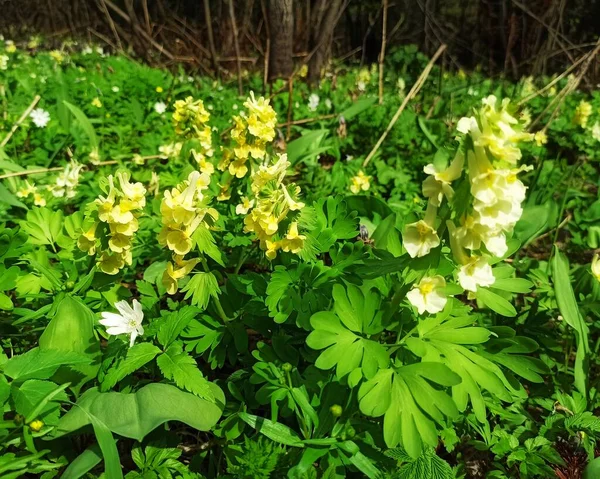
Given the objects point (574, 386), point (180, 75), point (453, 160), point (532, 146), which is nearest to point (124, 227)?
point (453, 160)

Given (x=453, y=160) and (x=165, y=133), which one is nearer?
(x=453, y=160)

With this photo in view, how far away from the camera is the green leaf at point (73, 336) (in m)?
1.30

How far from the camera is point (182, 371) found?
3.99 feet

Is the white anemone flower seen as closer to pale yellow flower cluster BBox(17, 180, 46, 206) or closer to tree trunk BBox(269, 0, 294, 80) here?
pale yellow flower cluster BBox(17, 180, 46, 206)

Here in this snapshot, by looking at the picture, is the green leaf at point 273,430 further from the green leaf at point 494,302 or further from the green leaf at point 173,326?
the green leaf at point 494,302

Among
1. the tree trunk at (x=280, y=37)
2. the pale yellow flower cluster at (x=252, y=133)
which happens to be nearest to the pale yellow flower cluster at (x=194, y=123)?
the pale yellow flower cluster at (x=252, y=133)

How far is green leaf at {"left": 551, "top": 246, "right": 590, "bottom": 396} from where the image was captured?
5.26 ft

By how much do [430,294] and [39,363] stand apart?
983 millimetres

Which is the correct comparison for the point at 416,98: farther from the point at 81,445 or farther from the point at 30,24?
the point at 30,24

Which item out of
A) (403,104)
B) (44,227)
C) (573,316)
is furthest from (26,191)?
(573,316)

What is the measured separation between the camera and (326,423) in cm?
126

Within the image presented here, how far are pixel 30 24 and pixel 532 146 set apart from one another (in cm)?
1239

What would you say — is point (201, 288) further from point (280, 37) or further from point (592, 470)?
point (280, 37)

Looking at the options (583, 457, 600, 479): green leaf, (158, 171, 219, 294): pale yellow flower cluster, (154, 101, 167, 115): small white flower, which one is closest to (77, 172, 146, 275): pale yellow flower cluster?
(158, 171, 219, 294): pale yellow flower cluster
